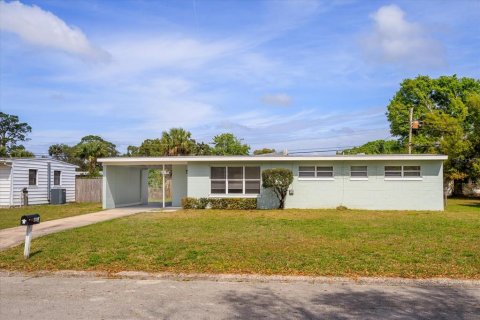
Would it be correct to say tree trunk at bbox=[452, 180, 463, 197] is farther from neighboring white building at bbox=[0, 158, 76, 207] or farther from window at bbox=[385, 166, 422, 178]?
neighboring white building at bbox=[0, 158, 76, 207]

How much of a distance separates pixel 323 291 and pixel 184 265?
2.86m

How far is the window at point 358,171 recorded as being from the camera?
22.2 meters

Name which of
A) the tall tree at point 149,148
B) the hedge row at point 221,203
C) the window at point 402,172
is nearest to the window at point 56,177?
the hedge row at point 221,203

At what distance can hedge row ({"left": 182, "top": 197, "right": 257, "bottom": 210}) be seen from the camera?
22.1 metres

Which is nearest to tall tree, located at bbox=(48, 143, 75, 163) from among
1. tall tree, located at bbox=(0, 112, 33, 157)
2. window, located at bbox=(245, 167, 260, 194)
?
tall tree, located at bbox=(0, 112, 33, 157)

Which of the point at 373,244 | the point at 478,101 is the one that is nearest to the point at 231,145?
the point at 478,101

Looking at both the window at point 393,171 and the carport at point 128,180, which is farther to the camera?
the carport at point 128,180

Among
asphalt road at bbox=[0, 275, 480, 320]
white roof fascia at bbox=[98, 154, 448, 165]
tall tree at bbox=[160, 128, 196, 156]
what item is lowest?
asphalt road at bbox=[0, 275, 480, 320]

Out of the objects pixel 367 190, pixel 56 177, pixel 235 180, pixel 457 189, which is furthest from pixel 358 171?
pixel 457 189

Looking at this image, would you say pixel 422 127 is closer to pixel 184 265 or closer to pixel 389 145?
pixel 389 145

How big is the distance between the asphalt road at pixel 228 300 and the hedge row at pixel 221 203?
582 inches

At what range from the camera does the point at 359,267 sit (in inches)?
311

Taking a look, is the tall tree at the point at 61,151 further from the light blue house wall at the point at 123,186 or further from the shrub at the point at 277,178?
the shrub at the point at 277,178

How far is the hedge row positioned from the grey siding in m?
10.0
